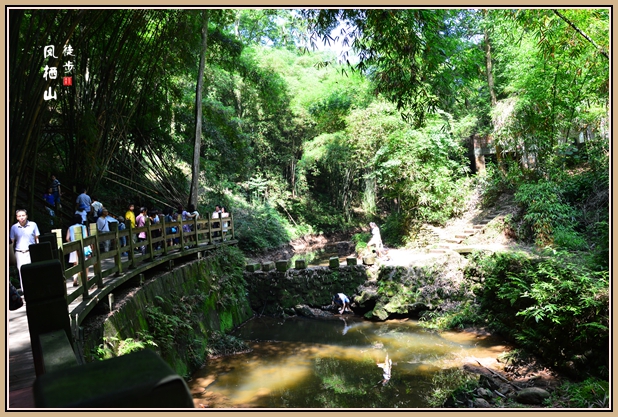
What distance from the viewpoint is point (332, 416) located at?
6.39 feet

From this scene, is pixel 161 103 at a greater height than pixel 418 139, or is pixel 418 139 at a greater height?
pixel 161 103

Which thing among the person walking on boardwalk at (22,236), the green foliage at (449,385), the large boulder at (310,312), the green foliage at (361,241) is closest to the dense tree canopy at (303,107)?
the person walking on boardwalk at (22,236)

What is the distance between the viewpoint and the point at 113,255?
21.5 ft

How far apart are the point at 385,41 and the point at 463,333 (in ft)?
22.4

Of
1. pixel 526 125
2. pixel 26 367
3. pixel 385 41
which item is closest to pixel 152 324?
pixel 26 367

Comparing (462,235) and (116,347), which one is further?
(462,235)

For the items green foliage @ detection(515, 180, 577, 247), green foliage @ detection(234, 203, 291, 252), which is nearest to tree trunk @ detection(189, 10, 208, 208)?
green foliage @ detection(234, 203, 291, 252)

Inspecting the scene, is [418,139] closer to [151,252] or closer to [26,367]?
[151,252]

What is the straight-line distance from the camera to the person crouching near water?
12.3 m

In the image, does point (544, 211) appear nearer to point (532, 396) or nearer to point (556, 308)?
point (556, 308)

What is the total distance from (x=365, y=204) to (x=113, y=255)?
51.5ft

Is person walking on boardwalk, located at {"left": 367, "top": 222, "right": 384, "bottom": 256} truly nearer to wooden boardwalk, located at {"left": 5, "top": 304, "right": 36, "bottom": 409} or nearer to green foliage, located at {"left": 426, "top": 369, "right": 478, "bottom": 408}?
green foliage, located at {"left": 426, "top": 369, "right": 478, "bottom": 408}

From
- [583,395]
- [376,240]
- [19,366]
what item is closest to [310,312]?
[376,240]

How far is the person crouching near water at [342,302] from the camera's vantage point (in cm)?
1232
